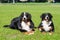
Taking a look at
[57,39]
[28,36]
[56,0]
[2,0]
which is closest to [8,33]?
[28,36]

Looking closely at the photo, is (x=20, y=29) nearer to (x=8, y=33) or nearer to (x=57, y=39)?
(x=8, y=33)

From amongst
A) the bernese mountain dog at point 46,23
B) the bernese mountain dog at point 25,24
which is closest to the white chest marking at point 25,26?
the bernese mountain dog at point 25,24

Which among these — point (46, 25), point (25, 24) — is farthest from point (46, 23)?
point (25, 24)

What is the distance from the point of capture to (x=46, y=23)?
10203 mm

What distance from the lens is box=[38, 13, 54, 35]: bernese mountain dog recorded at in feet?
33.3

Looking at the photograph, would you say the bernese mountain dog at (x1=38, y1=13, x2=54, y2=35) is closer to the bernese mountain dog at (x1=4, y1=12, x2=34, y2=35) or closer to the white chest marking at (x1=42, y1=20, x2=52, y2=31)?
the white chest marking at (x1=42, y1=20, x2=52, y2=31)

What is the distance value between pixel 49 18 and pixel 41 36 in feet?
2.94

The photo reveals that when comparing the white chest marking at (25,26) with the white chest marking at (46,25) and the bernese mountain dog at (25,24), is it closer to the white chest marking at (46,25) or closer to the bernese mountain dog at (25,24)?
the bernese mountain dog at (25,24)

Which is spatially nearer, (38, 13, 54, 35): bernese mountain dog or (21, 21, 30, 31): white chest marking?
(38, 13, 54, 35): bernese mountain dog

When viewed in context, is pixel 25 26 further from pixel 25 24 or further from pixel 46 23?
pixel 46 23

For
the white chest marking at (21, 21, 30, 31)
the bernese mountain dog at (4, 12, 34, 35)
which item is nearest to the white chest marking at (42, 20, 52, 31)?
the bernese mountain dog at (4, 12, 34, 35)

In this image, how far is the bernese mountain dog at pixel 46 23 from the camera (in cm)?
1016

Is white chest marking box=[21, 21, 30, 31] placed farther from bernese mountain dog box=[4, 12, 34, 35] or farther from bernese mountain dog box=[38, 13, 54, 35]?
bernese mountain dog box=[38, 13, 54, 35]

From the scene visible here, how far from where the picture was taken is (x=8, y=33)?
10.6 metres
